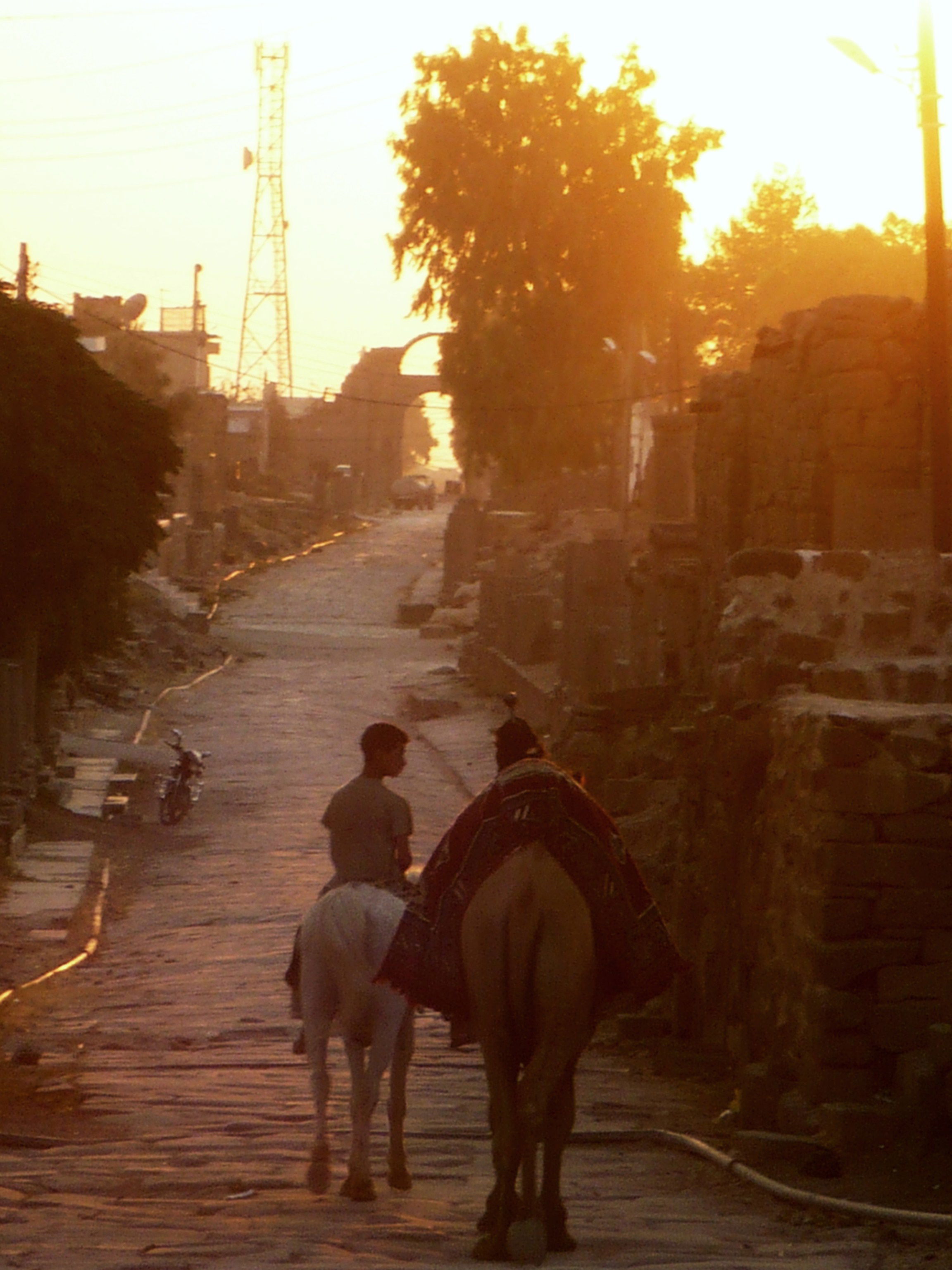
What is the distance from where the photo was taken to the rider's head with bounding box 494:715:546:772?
7004 millimetres

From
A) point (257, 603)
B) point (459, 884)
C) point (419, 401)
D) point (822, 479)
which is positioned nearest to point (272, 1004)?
point (459, 884)

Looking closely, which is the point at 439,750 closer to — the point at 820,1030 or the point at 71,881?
the point at 71,881

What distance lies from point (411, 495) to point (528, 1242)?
7826 centimetres

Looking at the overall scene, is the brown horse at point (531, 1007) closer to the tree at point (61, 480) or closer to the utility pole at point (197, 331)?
the tree at point (61, 480)

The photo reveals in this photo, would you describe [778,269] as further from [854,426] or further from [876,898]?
[876,898]

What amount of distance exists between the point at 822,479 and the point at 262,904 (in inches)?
326

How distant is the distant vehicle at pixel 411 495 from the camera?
8319 cm

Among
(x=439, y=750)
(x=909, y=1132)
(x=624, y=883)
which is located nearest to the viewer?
(x=624, y=883)

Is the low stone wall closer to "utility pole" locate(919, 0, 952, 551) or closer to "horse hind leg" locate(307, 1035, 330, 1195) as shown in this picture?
"horse hind leg" locate(307, 1035, 330, 1195)

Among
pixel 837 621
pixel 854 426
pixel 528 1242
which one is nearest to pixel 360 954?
pixel 528 1242

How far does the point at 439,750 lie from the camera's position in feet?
91.0

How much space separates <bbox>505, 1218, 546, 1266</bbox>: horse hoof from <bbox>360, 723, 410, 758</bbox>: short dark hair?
2.14 m

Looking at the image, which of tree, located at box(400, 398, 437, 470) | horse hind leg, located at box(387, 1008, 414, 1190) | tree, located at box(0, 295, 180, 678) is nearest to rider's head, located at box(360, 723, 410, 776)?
horse hind leg, located at box(387, 1008, 414, 1190)

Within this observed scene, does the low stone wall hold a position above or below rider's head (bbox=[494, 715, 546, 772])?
above
